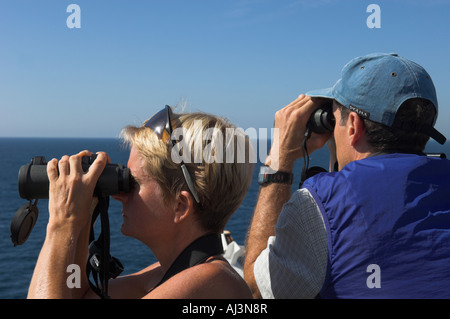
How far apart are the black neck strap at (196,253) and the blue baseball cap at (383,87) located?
0.85 m

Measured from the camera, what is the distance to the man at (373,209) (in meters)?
1.80

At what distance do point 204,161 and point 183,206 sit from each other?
216 millimetres

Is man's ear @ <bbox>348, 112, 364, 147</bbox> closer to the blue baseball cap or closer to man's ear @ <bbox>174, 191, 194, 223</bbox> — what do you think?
the blue baseball cap

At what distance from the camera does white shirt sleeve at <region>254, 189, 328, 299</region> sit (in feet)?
6.18

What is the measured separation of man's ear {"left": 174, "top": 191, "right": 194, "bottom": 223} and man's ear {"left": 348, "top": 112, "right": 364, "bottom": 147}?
29.7 inches

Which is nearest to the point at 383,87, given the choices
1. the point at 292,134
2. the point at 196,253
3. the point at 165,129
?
the point at 292,134

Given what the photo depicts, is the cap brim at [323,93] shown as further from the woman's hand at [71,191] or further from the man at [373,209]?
the woman's hand at [71,191]

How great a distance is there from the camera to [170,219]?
197 centimetres

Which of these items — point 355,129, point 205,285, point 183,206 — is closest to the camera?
point 205,285

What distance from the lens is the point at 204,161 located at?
6.26 ft

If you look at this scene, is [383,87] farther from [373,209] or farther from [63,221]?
[63,221]

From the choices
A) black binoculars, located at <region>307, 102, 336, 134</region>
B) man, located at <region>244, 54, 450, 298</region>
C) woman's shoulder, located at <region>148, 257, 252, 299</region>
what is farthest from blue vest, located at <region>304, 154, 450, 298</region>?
black binoculars, located at <region>307, 102, 336, 134</region>
